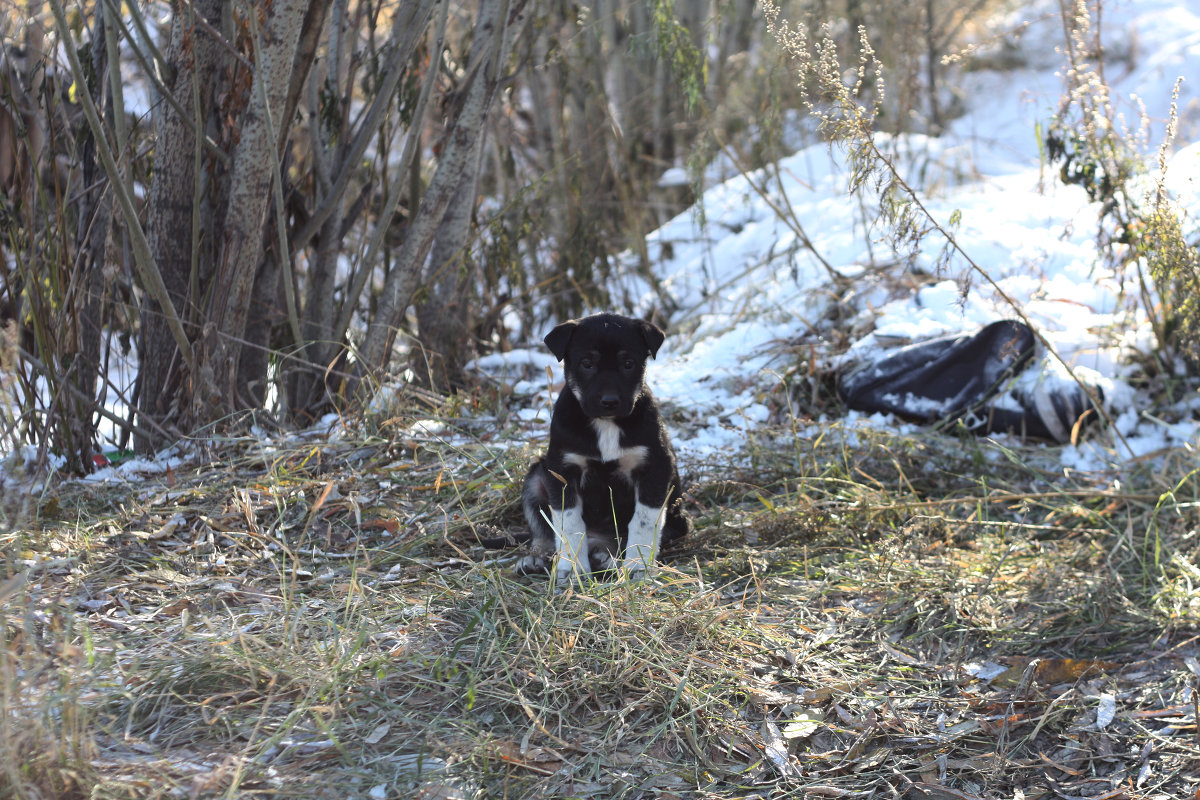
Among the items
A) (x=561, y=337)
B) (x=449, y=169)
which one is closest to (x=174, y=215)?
(x=449, y=169)

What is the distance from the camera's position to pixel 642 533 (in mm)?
3576

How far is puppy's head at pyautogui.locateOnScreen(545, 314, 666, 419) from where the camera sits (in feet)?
11.4

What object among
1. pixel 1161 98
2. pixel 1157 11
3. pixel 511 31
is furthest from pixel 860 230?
pixel 1157 11

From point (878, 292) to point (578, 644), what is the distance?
13.4 ft

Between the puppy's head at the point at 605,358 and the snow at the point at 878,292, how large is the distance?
1.33 m

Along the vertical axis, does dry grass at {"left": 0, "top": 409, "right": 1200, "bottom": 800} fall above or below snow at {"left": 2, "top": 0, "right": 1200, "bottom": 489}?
below

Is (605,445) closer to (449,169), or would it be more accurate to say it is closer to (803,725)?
(803,725)

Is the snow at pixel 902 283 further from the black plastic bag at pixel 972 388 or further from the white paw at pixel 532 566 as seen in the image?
the white paw at pixel 532 566

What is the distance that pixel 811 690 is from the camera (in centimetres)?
302

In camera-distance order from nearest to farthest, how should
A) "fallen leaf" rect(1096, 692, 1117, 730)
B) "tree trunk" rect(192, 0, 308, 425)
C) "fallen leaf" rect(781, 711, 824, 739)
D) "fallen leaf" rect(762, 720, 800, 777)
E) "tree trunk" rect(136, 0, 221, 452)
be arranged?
"fallen leaf" rect(762, 720, 800, 777) → "fallen leaf" rect(781, 711, 824, 739) → "fallen leaf" rect(1096, 692, 1117, 730) → "tree trunk" rect(192, 0, 308, 425) → "tree trunk" rect(136, 0, 221, 452)

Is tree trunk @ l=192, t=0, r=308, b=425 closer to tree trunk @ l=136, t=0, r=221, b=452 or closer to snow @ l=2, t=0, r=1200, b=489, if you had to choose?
tree trunk @ l=136, t=0, r=221, b=452

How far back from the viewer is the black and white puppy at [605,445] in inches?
139

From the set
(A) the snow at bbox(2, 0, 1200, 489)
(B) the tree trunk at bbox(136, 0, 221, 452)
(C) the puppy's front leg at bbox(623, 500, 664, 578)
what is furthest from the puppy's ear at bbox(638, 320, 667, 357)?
(B) the tree trunk at bbox(136, 0, 221, 452)

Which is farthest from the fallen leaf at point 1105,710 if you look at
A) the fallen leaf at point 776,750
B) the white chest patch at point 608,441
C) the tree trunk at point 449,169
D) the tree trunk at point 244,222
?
the tree trunk at point 244,222
